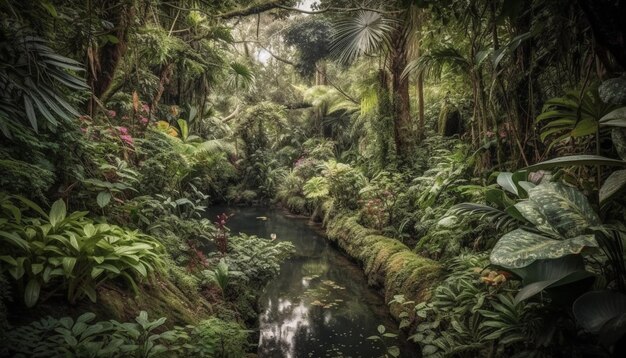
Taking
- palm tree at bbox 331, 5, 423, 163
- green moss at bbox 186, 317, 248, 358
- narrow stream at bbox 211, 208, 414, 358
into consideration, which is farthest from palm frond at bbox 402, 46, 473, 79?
green moss at bbox 186, 317, 248, 358

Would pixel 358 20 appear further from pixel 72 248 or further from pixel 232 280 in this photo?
pixel 72 248

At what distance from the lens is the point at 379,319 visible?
14.6ft

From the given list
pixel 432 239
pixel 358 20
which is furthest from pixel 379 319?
pixel 358 20

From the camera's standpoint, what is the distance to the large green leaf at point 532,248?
174 cm

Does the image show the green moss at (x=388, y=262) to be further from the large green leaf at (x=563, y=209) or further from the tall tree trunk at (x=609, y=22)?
the tall tree trunk at (x=609, y=22)

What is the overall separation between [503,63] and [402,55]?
3.71 meters

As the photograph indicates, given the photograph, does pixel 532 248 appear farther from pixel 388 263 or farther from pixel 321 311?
pixel 388 263

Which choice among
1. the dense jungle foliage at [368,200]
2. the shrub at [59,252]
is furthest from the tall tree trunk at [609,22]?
the shrub at [59,252]

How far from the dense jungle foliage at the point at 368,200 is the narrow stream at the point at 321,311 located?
→ 26 cm

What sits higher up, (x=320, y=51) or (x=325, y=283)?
(x=320, y=51)

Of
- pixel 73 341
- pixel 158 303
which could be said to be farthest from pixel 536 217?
pixel 158 303

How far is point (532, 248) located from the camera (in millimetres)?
1811

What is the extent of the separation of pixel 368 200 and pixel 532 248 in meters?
5.19

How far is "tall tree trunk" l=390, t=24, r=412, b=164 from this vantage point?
709 cm
